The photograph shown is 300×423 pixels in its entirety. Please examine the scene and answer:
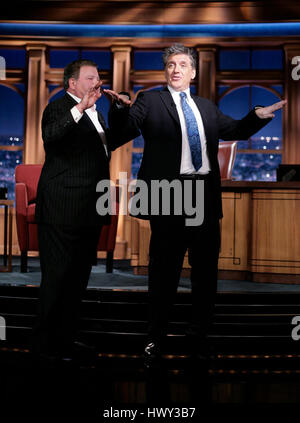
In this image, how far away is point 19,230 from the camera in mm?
4520

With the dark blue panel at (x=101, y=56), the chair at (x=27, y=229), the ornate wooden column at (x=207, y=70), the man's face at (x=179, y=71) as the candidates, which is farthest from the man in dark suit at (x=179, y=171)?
the dark blue panel at (x=101, y=56)

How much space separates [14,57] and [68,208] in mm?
5505

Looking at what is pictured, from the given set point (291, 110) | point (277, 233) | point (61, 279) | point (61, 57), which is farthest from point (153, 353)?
point (61, 57)

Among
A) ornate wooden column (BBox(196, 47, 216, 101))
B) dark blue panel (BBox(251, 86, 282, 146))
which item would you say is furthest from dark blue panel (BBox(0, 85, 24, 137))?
dark blue panel (BBox(251, 86, 282, 146))

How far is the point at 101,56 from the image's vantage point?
23.6ft

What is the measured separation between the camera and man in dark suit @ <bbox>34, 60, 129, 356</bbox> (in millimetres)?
2256

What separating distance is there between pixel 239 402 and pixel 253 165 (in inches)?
208

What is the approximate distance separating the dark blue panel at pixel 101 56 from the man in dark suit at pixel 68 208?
510 centimetres

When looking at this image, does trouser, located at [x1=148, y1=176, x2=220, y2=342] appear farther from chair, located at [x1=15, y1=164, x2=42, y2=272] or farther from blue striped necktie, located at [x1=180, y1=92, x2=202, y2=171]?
chair, located at [x1=15, y1=164, x2=42, y2=272]

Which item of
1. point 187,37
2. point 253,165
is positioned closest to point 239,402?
point 253,165

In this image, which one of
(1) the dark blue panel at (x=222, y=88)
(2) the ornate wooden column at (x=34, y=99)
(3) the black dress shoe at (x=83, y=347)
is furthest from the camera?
(1) the dark blue panel at (x=222, y=88)

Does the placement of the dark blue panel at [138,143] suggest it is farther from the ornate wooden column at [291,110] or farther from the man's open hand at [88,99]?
the man's open hand at [88,99]

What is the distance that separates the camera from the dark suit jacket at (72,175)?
228 centimetres
